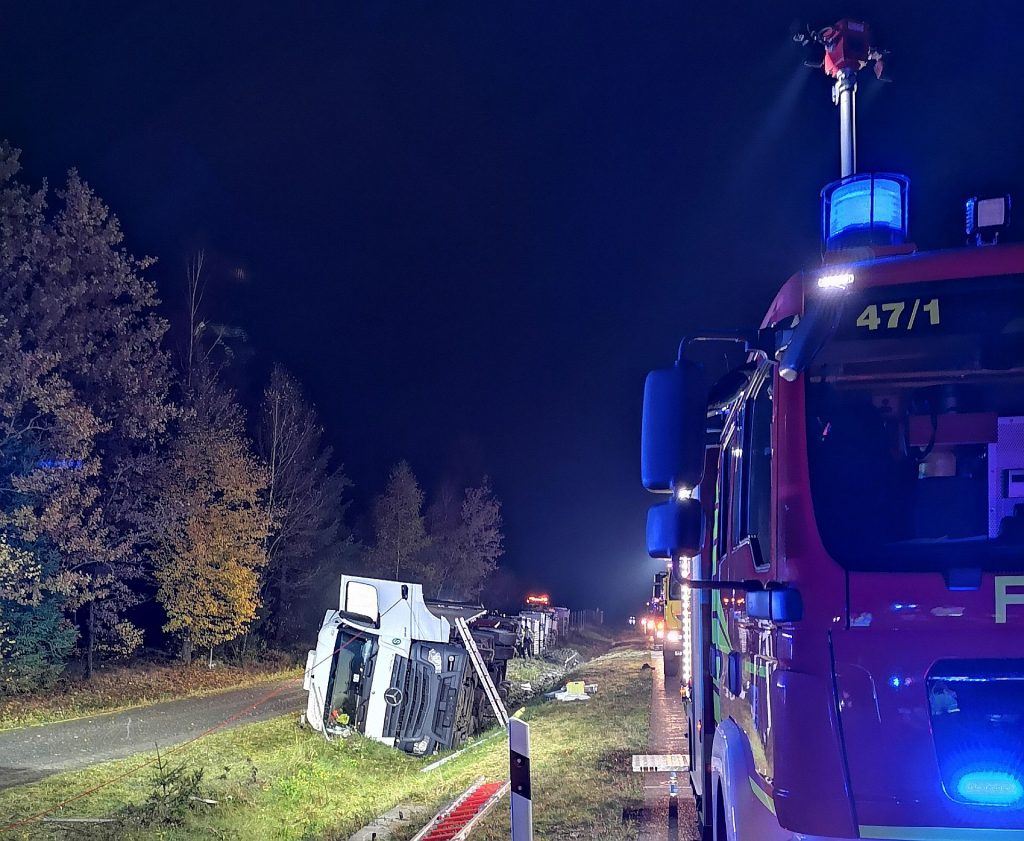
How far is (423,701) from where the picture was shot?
40.9 ft

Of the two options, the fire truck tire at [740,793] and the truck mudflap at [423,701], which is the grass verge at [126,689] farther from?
the fire truck tire at [740,793]

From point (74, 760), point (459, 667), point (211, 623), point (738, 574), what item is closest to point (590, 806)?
point (459, 667)

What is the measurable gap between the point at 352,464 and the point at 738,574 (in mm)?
48704

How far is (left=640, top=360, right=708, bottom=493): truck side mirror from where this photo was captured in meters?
2.95

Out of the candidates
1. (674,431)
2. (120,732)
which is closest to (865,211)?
(674,431)

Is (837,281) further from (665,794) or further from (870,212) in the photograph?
(665,794)

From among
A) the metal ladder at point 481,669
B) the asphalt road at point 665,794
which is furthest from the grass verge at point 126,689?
the asphalt road at point 665,794

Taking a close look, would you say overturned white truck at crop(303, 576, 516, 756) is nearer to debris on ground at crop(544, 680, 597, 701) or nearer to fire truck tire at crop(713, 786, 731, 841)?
debris on ground at crop(544, 680, 597, 701)

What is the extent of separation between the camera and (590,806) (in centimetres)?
834

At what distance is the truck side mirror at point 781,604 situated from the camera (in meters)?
2.53

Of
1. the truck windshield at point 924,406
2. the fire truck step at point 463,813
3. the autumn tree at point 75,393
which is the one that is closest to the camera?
the truck windshield at point 924,406

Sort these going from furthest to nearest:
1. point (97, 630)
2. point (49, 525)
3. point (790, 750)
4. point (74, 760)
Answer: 1. point (97, 630)
2. point (49, 525)
3. point (74, 760)
4. point (790, 750)

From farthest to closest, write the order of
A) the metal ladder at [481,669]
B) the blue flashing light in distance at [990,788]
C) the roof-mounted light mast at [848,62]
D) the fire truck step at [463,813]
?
the metal ladder at [481,669] → the fire truck step at [463,813] → the roof-mounted light mast at [848,62] → the blue flashing light in distance at [990,788]

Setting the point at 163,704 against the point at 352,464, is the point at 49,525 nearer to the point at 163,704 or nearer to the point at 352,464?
the point at 163,704
